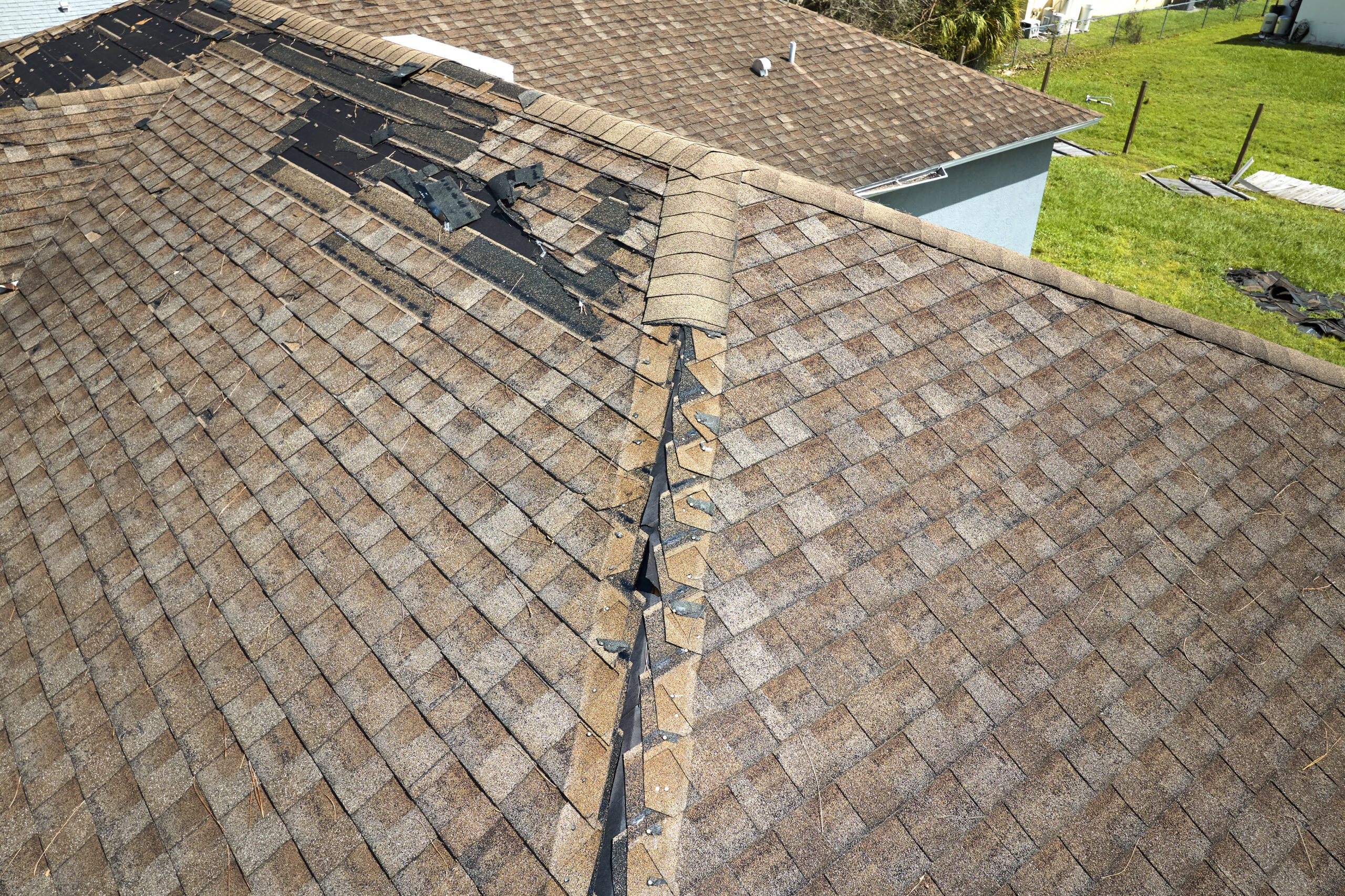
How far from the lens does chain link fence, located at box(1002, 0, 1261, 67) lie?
33.0m

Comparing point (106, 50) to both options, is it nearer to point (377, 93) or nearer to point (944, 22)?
point (377, 93)

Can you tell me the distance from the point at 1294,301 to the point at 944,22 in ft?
47.4

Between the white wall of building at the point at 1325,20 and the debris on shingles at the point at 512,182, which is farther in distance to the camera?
the white wall of building at the point at 1325,20

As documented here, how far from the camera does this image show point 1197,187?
21.4 metres

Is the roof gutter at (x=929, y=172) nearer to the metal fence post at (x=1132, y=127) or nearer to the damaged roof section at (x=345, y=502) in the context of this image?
the damaged roof section at (x=345, y=502)

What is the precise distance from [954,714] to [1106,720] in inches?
30.7

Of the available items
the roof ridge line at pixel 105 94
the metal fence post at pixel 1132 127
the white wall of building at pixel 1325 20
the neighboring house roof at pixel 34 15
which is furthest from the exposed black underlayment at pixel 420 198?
the white wall of building at pixel 1325 20

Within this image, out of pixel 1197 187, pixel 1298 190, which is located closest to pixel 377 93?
pixel 1197 187

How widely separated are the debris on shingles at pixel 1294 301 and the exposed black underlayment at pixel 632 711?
16495 mm

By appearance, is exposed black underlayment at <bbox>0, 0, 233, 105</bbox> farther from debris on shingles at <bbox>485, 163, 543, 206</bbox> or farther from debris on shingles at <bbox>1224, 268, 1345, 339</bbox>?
debris on shingles at <bbox>1224, 268, 1345, 339</bbox>

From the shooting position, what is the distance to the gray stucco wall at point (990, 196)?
515 inches

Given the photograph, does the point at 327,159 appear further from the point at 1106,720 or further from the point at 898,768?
the point at 1106,720

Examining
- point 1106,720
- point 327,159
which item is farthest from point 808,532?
point 327,159

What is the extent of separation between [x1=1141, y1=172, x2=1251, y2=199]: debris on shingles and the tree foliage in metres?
7.23
